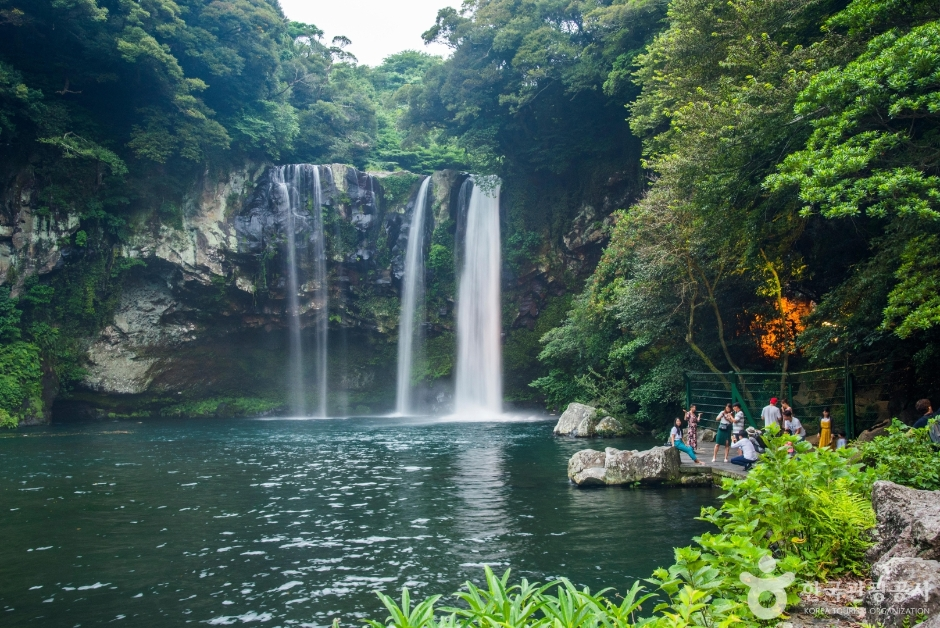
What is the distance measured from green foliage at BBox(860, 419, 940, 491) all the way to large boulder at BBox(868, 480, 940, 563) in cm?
115

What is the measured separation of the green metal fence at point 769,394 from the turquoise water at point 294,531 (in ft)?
11.9

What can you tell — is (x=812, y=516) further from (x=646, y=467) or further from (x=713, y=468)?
(x=713, y=468)

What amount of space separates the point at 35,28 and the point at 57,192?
20.7 feet

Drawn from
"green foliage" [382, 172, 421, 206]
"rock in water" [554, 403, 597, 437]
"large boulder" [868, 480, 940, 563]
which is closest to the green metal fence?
"rock in water" [554, 403, 597, 437]

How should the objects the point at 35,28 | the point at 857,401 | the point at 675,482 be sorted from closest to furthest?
the point at 675,482 < the point at 857,401 < the point at 35,28

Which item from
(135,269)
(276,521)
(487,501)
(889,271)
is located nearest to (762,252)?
(889,271)

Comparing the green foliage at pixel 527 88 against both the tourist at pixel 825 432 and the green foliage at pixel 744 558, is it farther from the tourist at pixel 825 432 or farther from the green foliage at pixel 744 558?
the green foliage at pixel 744 558

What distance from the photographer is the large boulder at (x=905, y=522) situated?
3441mm

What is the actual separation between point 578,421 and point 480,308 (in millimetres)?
12358

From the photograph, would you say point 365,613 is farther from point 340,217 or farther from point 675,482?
point 340,217

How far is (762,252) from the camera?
1332 centimetres

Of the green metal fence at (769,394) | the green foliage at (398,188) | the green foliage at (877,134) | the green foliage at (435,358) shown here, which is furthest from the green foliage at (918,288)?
the green foliage at (398,188)

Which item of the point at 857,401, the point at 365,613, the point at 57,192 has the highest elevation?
the point at 57,192

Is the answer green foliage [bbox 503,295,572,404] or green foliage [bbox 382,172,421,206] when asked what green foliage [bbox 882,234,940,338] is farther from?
green foliage [bbox 382,172,421,206]
